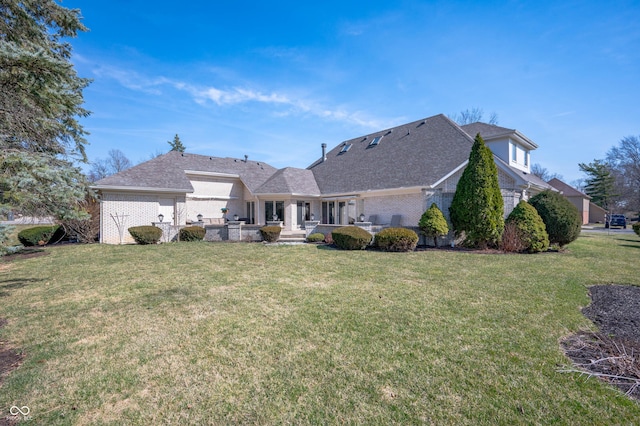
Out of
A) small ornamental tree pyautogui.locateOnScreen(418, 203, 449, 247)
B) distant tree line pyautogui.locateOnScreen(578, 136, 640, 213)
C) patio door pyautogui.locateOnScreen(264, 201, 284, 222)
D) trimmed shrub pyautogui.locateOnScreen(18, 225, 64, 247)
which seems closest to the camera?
small ornamental tree pyautogui.locateOnScreen(418, 203, 449, 247)

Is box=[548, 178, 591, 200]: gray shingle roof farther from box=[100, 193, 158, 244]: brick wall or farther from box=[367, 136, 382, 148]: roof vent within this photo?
box=[100, 193, 158, 244]: brick wall

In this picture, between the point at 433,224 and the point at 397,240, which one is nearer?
the point at 397,240

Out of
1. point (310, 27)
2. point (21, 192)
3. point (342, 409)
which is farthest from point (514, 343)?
point (310, 27)

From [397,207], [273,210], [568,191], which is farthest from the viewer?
[568,191]

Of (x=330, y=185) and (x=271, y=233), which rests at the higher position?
(x=330, y=185)

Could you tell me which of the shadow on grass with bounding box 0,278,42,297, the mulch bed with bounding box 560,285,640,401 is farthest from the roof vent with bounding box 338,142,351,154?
the shadow on grass with bounding box 0,278,42,297

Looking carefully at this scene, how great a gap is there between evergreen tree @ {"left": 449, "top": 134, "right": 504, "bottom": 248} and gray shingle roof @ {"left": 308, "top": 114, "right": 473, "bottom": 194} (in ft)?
6.06

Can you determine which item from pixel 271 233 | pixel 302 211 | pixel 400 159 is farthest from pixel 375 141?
pixel 271 233

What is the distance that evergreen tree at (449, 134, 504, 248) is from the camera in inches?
527

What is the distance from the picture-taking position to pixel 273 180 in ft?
71.9

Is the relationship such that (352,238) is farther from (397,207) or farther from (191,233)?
(191,233)

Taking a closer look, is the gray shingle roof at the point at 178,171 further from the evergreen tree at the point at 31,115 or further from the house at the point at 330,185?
the evergreen tree at the point at 31,115

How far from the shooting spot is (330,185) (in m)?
21.7

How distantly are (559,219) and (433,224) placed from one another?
539cm
